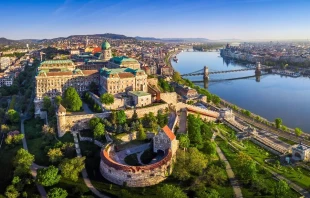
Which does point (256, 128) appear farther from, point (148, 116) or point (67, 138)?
point (67, 138)

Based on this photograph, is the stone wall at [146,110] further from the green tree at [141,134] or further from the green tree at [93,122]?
the green tree at [141,134]

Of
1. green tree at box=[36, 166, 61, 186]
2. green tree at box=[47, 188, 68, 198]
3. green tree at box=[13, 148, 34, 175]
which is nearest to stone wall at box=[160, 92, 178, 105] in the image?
green tree at box=[13, 148, 34, 175]

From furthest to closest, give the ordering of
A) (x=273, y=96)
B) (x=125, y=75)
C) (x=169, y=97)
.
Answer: (x=273, y=96) → (x=125, y=75) → (x=169, y=97)

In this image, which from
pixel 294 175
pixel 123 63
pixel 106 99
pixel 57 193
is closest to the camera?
pixel 57 193

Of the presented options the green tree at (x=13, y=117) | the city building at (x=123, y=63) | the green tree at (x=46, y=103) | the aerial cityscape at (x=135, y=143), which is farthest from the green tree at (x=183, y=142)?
the city building at (x=123, y=63)

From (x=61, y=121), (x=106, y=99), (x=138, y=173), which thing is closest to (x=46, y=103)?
(x=61, y=121)

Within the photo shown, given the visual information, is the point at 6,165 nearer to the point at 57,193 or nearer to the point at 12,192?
the point at 12,192

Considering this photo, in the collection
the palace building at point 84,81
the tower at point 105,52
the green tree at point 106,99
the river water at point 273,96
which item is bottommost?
the river water at point 273,96
